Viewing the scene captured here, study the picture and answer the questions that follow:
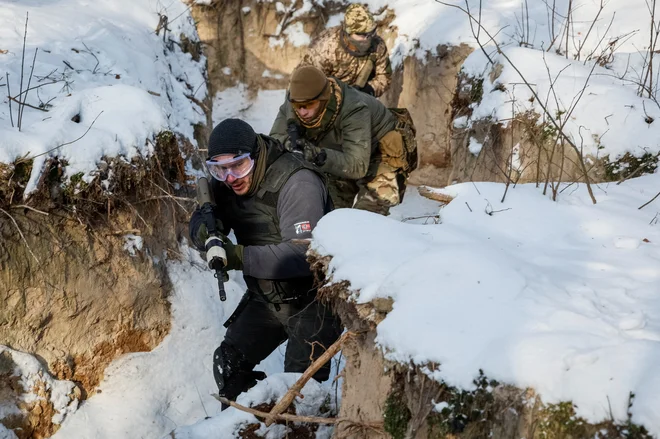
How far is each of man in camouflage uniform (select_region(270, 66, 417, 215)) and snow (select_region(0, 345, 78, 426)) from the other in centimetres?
230

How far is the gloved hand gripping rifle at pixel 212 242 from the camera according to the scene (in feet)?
9.24

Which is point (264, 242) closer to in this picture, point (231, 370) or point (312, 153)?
point (231, 370)

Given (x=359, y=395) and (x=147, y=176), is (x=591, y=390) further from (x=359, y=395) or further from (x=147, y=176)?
(x=147, y=176)

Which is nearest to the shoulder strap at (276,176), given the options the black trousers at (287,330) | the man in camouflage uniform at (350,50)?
the black trousers at (287,330)

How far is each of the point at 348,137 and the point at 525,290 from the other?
2.46 metres

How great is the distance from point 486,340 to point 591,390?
0.33m

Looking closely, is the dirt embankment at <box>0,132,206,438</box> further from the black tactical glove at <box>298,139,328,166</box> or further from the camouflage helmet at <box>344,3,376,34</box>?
the camouflage helmet at <box>344,3,376,34</box>

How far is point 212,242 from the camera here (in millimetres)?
2885

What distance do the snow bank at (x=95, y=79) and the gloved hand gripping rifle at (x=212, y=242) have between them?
1.18m

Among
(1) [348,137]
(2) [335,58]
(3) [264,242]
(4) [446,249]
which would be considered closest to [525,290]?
(4) [446,249]

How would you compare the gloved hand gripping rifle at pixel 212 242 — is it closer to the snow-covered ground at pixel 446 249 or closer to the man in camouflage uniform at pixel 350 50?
the snow-covered ground at pixel 446 249

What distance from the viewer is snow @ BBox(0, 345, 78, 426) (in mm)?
3717

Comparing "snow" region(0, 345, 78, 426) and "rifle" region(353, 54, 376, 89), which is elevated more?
"rifle" region(353, 54, 376, 89)

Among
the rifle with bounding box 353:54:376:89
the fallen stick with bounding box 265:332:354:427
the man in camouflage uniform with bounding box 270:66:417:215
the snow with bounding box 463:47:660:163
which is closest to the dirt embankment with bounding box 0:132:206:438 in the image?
the man in camouflage uniform with bounding box 270:66:417:215
